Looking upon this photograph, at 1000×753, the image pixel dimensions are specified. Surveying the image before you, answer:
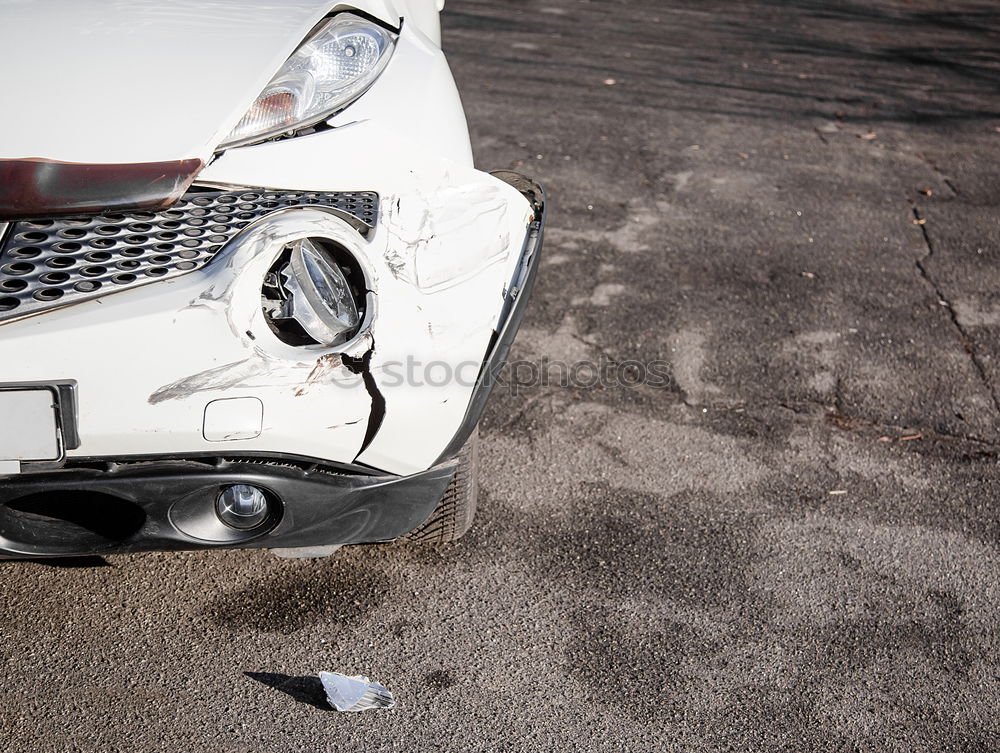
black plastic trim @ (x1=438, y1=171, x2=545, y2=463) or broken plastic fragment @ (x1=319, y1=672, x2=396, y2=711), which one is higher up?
black plastic trim @ (x1=438, y1=171, x2=545, y2=463)

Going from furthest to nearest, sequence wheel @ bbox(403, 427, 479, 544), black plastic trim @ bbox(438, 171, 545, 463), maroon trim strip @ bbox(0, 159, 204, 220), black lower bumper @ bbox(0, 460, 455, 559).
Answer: wheel @ bbox(403, 427, 479, 544)
black plastic trim @ bbox(438, 171, 545, 463)
black lower bumper @ bbox(0, 460, 455, 559)
maroon trim strip @ bbox(0, 159, 204, 220)

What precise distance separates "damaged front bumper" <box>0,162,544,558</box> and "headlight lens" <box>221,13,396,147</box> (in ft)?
0.52

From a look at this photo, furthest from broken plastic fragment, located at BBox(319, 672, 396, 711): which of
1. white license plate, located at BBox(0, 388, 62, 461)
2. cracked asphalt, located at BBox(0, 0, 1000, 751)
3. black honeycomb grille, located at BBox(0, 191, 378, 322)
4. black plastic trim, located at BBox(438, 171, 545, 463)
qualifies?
black honeycomb grille, located at BBox(0, 191, 378, 322)

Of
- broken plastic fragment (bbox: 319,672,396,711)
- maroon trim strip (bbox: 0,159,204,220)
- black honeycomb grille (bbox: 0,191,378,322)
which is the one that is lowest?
broken plastic fragment (bbox: 319,672,396,711)

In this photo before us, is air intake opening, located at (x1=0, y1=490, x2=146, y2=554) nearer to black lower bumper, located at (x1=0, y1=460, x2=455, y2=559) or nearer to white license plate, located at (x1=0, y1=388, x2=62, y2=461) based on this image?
black lower bumper, located at (x1=0, y1=460, x2=455, y2=559)

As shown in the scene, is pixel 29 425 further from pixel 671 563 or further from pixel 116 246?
pixel 671 563

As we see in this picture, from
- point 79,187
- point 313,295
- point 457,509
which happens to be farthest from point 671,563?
point 79,187

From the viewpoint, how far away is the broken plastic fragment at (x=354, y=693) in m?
2.09

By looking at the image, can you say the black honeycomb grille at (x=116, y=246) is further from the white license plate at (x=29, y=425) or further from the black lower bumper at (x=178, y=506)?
the black lower bumper at (x=178, y=506)

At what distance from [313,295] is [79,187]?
45 centimetres

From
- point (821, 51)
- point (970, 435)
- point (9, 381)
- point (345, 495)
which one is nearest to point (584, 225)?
point (970, 435)

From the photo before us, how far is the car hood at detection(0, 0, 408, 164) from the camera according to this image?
5.63 ft

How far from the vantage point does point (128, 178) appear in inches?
66.2

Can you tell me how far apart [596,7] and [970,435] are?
783cm
